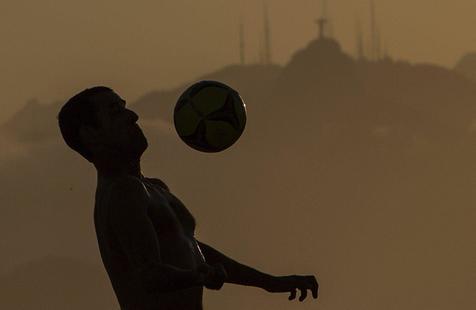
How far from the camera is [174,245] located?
16172mm

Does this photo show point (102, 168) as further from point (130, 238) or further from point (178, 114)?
point (178, 114)

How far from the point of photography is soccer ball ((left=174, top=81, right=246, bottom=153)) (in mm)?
17844

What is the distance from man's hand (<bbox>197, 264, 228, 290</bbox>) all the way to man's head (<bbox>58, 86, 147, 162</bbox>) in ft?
4.21

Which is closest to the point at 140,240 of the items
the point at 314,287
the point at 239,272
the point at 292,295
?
the point at 239,272

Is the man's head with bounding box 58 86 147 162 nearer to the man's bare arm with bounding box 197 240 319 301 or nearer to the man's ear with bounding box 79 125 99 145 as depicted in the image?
the man's ear with bounding box 79 125 99 145

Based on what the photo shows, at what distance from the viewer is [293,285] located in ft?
54.7

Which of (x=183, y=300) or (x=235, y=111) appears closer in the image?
(x=183, y=300)

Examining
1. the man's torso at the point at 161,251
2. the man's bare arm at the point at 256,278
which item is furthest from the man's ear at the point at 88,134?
the man's bare arm at the point at 256,278

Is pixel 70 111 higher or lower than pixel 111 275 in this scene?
higher

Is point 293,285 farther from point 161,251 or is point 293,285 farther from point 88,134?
point 88,134

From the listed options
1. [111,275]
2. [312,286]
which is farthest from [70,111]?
[312,286]

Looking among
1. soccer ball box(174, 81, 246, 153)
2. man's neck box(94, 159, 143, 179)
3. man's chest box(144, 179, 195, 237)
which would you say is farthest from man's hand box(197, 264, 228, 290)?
soccer ball box(174, 81, 246, 153)

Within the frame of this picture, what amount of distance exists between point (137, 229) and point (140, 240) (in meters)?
0.10

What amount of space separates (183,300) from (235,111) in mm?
2510
